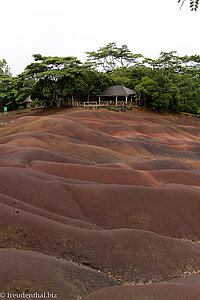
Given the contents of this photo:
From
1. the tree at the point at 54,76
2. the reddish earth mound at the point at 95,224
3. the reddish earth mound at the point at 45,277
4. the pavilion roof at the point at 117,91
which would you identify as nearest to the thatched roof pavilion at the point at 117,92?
the pavilion roof at the point at 117,91

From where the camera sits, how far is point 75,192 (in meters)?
13.6

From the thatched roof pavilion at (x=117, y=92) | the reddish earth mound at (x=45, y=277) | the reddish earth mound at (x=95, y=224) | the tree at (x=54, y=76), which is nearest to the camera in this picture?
the reddish earth mound at (x=45, y=277)

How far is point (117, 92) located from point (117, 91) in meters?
0.34

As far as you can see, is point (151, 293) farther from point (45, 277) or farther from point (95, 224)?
point (95, 224)

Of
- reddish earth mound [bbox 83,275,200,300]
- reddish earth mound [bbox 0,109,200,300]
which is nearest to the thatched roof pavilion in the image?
reddish earth mound [bbox 0,109,200,300]

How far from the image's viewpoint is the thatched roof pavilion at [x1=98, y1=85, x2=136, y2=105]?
2314 inches

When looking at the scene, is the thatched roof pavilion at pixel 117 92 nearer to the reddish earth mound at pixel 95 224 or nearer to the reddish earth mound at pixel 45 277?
the reddish earth mound at pixel 95 224

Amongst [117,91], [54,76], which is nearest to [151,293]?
[54,76]

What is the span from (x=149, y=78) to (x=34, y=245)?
56.6 meters

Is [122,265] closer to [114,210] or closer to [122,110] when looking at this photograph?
[114,210]

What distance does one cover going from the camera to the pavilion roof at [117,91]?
58.8 m

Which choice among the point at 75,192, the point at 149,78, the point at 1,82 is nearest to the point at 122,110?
the point at 149,78

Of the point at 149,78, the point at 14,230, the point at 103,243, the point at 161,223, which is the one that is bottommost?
the point at 161,223

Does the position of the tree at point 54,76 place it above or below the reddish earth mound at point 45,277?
above
